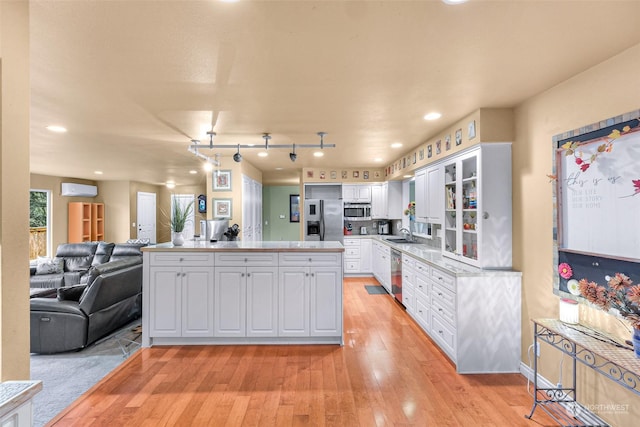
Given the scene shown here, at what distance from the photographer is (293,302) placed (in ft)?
11.0

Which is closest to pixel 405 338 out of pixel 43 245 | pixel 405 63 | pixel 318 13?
pixel 405 63

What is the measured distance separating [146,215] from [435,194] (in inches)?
362

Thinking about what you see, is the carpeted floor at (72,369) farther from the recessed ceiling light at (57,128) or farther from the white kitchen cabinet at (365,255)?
the white kitchen cabinet at (365,255)

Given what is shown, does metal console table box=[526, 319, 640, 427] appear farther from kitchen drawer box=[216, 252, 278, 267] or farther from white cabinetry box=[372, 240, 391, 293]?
white cabinetry box=[372, 240, 391, 293]

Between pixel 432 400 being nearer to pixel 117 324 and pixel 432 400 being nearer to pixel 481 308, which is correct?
pixel 481 308

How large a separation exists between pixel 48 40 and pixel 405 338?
13.0 ft

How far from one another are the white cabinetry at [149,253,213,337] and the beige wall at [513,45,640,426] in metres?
3.12

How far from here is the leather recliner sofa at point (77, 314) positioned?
3234 millimetres

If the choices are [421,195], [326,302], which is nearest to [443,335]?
[326,302]

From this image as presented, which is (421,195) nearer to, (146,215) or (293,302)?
(293,302)

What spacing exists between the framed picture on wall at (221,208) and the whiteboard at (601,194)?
4.70 meters

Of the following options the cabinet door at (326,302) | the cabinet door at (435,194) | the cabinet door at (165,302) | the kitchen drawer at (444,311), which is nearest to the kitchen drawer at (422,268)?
the kitchen drawer at (444,311)

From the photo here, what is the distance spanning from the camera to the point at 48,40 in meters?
1.78

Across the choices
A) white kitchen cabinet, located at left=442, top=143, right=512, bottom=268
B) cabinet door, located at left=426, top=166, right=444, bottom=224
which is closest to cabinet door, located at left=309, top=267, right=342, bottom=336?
white kitchen cabinet, located at left=442, top=143, right=512, bottom=268
